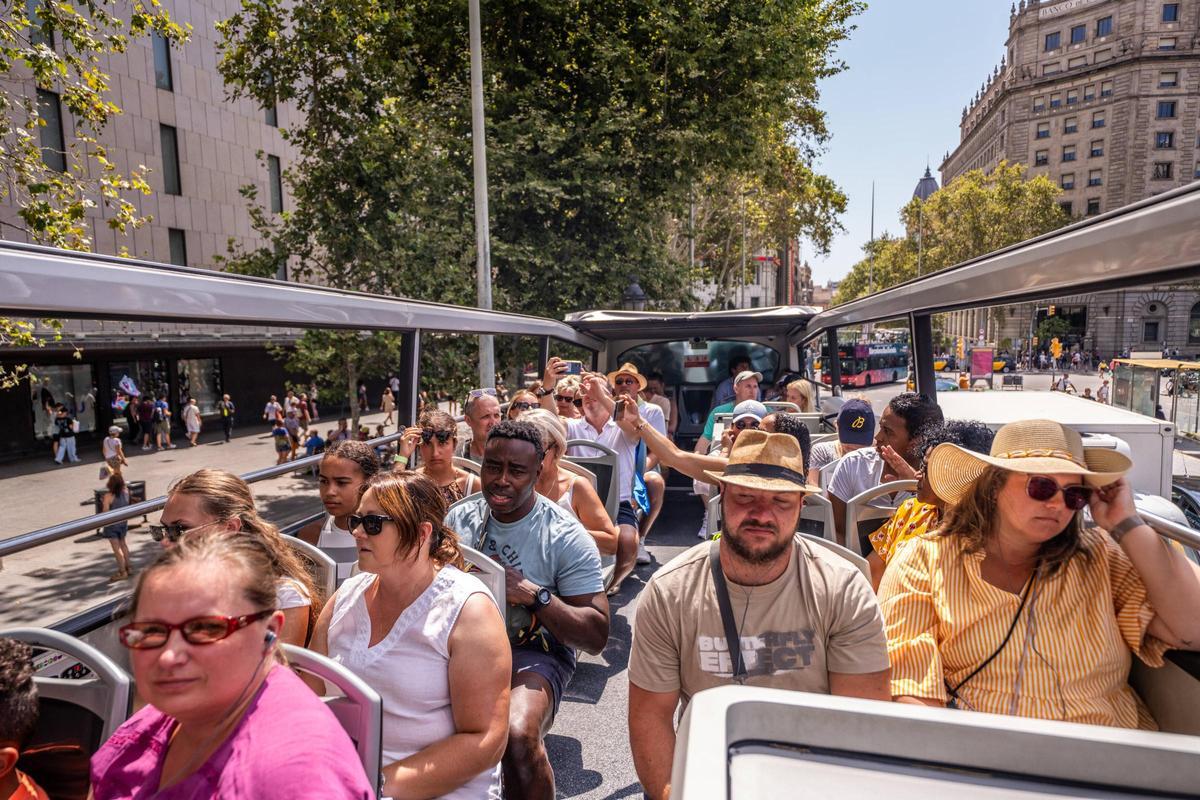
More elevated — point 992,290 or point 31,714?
point 992,290

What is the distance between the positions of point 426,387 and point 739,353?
20.0ft

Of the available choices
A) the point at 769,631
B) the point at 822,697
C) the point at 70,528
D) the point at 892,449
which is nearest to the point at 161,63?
the point at 70,528

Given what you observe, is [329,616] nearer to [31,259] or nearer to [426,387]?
[31,259]

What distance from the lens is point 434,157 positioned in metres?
13.0

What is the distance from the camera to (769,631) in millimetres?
2188

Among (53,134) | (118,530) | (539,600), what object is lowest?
(118,530)

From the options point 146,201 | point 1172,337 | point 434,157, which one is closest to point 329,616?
point 434,157

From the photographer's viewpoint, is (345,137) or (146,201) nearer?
(345,137)

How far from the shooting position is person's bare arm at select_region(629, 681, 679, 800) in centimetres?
219

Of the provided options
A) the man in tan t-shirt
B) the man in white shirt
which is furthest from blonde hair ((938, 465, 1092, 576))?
Result: the man in white shirt

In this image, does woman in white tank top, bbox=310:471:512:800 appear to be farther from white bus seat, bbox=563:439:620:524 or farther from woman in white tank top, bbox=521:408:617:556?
white bus seat, bbox=563:439:620:524

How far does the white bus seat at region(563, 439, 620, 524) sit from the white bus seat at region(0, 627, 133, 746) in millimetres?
3490

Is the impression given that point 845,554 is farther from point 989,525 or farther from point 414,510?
point 414,510

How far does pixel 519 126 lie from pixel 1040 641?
42.0ft
